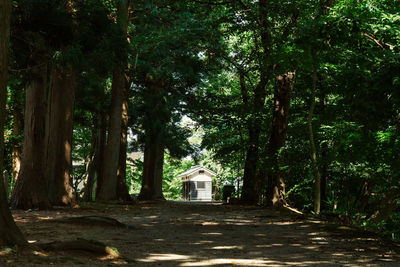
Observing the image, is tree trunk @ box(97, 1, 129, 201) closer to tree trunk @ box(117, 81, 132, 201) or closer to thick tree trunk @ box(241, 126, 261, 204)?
tree trunk @ box(117, 81, 132, 201)

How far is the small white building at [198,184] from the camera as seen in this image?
6168 cm

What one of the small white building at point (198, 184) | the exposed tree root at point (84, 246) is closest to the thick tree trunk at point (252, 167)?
the exposed tree root at point (84, 246)

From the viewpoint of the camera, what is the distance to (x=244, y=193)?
2405 cm

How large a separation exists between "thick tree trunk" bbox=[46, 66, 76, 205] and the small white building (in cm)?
4551

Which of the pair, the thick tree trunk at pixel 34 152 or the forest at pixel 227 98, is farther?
the thick tree trunk at pixel 34 152

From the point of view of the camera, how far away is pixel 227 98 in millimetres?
23062

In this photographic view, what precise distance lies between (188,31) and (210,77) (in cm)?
1080

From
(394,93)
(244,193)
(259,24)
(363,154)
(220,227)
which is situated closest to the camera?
(394,93)

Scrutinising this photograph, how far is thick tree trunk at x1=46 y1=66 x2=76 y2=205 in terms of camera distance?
15.8m

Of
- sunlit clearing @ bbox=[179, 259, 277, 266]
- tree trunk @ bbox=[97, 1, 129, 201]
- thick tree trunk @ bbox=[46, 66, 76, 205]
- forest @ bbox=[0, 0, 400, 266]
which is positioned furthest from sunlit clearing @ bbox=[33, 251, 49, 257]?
tree trunk @ bbox=[97, 1, 129, 201]

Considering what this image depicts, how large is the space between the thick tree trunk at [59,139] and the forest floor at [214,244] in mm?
3606

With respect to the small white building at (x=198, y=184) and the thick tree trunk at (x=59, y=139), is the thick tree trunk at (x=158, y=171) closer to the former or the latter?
the thick tree trunk at (x=59, y=139)

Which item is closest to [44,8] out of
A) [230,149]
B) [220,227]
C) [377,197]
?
[220,227]

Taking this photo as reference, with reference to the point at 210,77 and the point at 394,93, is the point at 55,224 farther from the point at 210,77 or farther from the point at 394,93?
the point at 210,77
